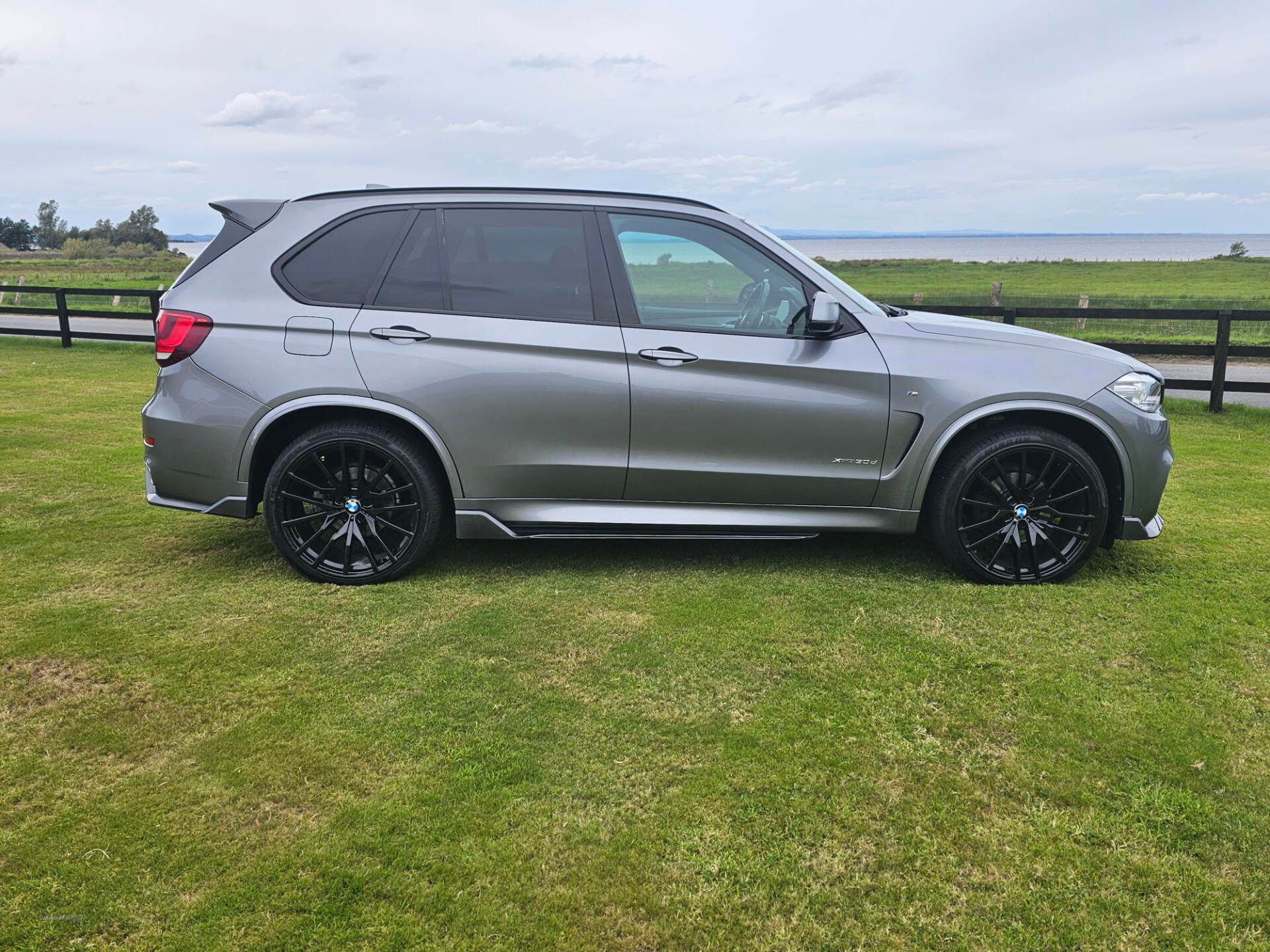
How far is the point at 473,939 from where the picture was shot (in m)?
1.93

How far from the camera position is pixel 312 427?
4047 millimetres

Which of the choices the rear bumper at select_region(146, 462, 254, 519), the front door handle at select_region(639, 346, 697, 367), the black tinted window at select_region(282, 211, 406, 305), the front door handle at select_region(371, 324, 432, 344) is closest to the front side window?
the front door handle at select_region(639, 346, 697, 367)

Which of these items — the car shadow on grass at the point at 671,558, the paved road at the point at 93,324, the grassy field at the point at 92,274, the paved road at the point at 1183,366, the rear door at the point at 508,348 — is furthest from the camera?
the grassy field at the point at 92,274

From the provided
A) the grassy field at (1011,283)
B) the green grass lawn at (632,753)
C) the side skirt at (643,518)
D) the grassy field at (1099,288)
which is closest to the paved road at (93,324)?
the grassy field at (1011,283)

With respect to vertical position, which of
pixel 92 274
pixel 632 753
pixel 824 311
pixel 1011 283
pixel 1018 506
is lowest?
pixel 632 753

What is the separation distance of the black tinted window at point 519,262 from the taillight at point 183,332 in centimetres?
113

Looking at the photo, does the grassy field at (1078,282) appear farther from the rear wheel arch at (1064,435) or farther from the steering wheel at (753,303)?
the steering wheel at (753,303)

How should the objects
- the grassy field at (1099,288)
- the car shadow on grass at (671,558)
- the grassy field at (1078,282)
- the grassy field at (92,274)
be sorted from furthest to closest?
the grassy field at (92,274)
the grassy field at (1078,282)
the grassy field at (1099,288)
the car shadow on grass at (671,558)

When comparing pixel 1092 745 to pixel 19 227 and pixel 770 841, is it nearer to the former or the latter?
pixel 770 841

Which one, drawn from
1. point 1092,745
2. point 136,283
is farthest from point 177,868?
point 136,283

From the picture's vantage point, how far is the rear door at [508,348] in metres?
3.90

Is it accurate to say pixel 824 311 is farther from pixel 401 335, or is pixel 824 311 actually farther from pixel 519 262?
pixel 401 335

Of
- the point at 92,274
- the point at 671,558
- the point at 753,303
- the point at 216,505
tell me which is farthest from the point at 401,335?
the point at 92,274

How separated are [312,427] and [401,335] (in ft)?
2.03
